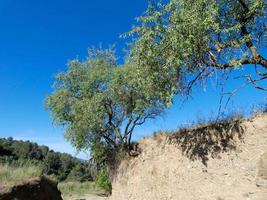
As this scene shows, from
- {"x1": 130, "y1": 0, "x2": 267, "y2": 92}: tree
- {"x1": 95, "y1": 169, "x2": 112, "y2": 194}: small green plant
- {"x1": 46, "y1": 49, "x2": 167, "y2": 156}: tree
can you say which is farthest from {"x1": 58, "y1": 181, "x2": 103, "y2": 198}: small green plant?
{"x1": 130, "y1": 0, "x2": 267, "y2": 92}: tree

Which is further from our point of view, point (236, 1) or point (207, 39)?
point (236, 1)

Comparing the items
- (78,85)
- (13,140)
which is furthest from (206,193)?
(13,140)

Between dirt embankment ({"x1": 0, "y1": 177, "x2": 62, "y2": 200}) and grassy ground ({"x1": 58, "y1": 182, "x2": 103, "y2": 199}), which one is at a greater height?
grassy ground ({"x1": 58, "y1": 182, "x2": 103, "y2": 199})

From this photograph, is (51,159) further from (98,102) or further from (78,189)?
(98,102)

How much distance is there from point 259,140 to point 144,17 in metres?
7.68

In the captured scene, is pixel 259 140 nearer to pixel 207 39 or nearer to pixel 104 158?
pixel 207 39

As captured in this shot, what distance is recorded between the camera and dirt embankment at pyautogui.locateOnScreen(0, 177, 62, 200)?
17.9 meters

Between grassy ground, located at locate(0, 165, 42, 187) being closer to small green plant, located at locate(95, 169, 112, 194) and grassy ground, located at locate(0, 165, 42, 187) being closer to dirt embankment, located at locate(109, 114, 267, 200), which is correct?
dirt embankment, located at locate(109, 114, 267, 200)

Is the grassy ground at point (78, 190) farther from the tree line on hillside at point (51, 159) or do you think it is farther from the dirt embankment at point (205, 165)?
the tree line on hillside at point (51, 159)

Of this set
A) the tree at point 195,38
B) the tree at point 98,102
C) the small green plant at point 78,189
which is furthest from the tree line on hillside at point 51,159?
the tree at point 195,38

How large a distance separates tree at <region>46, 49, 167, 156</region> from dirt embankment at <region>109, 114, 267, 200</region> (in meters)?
3.61

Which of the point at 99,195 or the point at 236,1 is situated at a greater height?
the point at 236,1

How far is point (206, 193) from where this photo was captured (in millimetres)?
17531

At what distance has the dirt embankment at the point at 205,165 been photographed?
1653 cm
